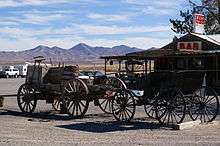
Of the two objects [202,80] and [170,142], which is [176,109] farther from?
[170,142]

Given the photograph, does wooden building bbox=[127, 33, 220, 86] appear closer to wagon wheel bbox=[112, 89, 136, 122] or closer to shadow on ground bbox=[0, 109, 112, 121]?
shadow on ground bbox=[0, 109, 112, 121]

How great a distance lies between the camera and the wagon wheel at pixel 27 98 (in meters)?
19.8

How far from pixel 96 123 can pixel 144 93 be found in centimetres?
172

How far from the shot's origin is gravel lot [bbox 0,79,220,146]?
12.6 meters

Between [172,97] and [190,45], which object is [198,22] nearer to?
[190,45]

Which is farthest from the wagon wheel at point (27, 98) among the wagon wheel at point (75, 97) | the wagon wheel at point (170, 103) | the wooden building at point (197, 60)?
the wooden building at point (197, 60)

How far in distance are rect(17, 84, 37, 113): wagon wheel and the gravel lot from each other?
1.19 meters

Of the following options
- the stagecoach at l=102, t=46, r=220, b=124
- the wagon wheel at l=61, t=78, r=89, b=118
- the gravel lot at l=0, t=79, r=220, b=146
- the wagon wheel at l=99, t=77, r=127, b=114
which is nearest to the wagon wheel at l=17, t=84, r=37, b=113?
the gravel lot at l=0, t=79, r=220, b=146

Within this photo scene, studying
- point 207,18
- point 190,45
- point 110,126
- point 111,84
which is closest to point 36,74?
point 111,84

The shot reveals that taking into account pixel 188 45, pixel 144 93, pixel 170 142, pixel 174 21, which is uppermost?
pixel 174 21

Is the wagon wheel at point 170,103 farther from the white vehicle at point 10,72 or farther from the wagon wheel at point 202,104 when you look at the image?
the white vehicle at point 10,72

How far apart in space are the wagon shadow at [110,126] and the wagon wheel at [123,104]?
27 cm

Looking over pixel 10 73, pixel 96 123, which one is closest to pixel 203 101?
pixel 96 123

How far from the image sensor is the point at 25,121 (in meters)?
17.0
